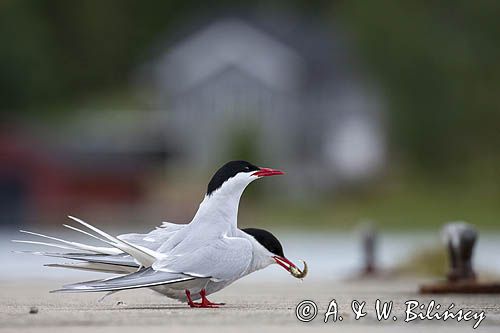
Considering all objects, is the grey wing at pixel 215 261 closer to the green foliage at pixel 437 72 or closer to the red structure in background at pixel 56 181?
the red structure in background at pixel 56 181

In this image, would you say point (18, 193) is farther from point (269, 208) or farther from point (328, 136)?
point (328, 136)

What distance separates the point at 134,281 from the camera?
7.57 meters

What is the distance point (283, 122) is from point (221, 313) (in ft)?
153

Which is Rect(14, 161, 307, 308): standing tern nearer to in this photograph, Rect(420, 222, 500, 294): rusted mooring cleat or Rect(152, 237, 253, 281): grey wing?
Rect(152, 237, 253, 281): grey wing

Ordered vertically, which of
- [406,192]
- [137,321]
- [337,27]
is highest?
[337,27]

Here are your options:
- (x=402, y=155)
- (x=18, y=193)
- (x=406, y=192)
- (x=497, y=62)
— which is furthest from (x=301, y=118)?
(x=18, y=193)

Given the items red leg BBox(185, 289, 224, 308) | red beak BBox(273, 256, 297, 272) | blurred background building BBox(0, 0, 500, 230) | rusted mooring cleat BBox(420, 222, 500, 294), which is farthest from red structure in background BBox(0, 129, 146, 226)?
red leg BBox(185, 289, 224, 308)

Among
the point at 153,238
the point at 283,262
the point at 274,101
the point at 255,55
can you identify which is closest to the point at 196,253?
the point at 153,238

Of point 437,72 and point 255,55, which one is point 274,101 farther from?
point 437,72

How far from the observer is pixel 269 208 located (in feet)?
138

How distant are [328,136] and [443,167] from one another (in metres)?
9.20

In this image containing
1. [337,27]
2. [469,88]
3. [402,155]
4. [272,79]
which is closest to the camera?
[469,88]

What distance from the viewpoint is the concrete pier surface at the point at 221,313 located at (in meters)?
6.91

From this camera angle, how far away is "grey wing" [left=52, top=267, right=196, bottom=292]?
7.47 m
